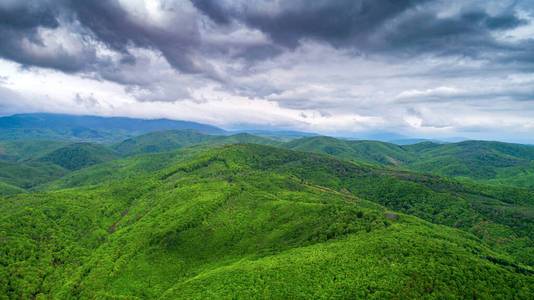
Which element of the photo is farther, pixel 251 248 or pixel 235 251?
pixel 235 251

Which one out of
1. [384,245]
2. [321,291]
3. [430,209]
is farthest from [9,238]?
[430,209]

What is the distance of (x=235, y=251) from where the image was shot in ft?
355

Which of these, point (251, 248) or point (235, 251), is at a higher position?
point (251, 248)

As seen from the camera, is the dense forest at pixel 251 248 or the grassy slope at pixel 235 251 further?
the dense forest at pixel 251 248

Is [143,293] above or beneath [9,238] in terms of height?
beneath

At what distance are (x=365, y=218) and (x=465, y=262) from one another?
4472 centimetres

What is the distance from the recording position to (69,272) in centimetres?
9906

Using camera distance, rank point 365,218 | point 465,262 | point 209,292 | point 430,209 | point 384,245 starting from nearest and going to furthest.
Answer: point 465,262
point 209,292
point 384,245
point 365,218
point 430,209

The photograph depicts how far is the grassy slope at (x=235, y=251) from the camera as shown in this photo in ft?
207

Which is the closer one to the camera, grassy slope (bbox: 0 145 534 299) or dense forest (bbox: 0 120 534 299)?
grassy slope (bbox: 0 145 534 299)

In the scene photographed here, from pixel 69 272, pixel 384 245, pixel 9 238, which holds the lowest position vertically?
pixel 69 272

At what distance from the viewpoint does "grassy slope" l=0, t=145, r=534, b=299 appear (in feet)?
207

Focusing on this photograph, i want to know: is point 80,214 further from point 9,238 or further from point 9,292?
point 9,292

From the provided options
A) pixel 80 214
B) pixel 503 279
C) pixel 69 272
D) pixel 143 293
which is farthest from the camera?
pixel 80 214
